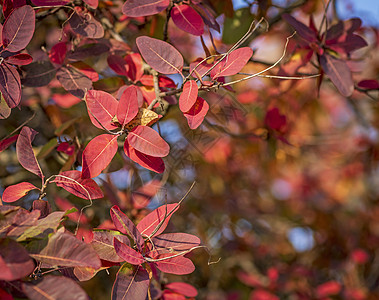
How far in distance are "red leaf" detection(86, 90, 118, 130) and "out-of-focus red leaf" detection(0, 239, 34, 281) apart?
0.75ft

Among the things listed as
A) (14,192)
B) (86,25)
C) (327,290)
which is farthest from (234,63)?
(327,290)

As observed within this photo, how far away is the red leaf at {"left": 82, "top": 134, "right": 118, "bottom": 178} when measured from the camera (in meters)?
0.59

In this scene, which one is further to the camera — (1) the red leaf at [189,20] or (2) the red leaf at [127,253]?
(1) the red leaf at [189,20]

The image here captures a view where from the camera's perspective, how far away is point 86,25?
72 cm

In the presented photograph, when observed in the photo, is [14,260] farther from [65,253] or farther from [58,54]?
[58,54]

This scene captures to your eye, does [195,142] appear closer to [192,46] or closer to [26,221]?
[26,221]

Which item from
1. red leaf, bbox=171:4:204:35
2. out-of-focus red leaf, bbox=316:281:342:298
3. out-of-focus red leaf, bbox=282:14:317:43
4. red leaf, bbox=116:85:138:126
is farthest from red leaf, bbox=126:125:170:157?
out-of-focus red leaf, bbox=316:281:342:298

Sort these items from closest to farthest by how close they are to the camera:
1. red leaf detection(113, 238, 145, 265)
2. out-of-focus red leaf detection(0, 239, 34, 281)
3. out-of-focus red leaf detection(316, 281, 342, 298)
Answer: out-of-focus red leaf detection(0, 239, 34, 281), red leaf detection(113, 238, 145, 265), out-of-focus red leaf detection(316, 281, 342, 298)

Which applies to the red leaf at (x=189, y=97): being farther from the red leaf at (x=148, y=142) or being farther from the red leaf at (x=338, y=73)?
the red leaf at (x=338, y=73)

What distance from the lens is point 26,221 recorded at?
19.8 inches

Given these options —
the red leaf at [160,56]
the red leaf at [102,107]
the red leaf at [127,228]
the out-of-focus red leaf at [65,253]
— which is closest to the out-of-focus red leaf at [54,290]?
the out-of-focus red leaf at [65,253]

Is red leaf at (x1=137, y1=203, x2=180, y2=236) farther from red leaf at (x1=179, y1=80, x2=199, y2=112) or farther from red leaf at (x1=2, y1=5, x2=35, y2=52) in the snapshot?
red leaf at (x1=2, y1=5, x2=35, y2=52)

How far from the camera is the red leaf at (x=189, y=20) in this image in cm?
71

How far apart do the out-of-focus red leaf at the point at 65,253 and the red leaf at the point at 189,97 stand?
259mm
